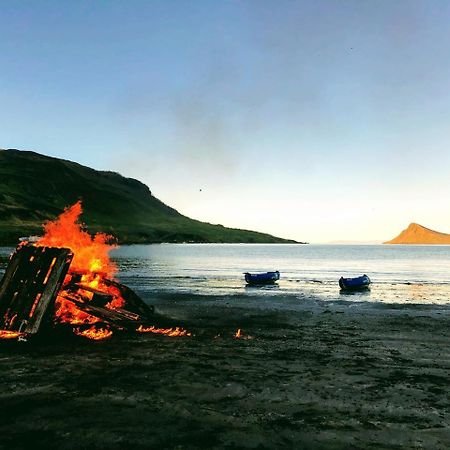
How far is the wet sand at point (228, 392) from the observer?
6551 millimetres

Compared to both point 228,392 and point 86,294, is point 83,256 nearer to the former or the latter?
point 86,294

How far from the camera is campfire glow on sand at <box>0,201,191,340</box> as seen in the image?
1517cm

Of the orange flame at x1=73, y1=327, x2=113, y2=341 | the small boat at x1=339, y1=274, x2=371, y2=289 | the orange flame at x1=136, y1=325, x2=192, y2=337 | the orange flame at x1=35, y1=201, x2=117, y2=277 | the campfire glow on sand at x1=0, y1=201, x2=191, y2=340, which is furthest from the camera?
the small boat at x1=339, y1=274, x2=371, y2=289

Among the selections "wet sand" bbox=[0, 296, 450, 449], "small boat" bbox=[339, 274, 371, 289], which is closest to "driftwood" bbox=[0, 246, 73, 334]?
"wet sand" bbox=[0, 296, 450, 449]

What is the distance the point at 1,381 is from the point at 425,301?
2843 cm

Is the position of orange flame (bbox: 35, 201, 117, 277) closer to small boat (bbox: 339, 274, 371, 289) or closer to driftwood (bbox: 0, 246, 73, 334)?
driftwood (bbox: 0, 246, 73, 334)

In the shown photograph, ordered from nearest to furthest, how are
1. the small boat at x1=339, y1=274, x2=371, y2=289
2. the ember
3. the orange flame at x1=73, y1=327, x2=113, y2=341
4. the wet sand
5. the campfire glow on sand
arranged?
the wet sand
the orange flame at x1=73, y1=327, x2=113, y2=341
the campfire glow on sand
the ember
the small boat at x1=339, y1=274, x2=371, y2=289

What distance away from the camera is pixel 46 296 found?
13.6 metres

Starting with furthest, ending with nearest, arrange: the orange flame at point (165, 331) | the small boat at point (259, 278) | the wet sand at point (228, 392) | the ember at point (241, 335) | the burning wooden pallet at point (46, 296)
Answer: the small boat at point (259, 278)
the orange flame at point (165, 331)
the ember at point (241, 335)
the burning wooden pallet at point (46, 296)
the wet sand at point (228, 392)

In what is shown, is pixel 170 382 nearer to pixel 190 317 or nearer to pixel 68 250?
pixel 68 250

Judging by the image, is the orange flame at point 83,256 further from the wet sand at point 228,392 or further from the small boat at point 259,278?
the small boat at point 259,278

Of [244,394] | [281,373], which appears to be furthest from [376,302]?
[244,394]

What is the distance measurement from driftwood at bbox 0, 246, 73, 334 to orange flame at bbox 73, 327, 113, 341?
171 cm

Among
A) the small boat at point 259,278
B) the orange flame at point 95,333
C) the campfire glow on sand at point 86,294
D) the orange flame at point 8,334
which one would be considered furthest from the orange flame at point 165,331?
the small boat at point 259,278
